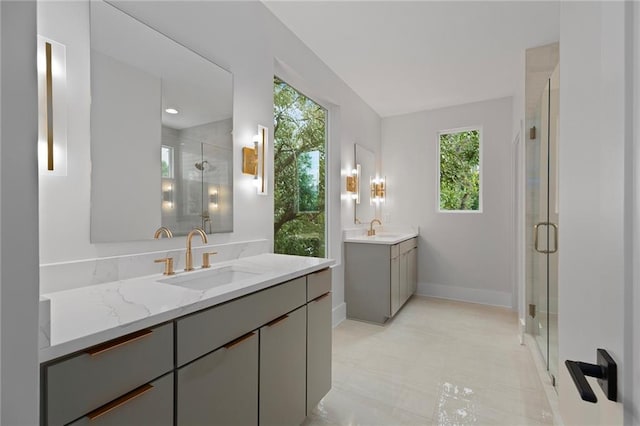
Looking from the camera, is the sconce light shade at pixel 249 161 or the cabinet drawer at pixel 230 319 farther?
the sconce light shade at pixel 249 161

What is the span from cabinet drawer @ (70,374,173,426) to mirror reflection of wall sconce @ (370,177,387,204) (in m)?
3.79

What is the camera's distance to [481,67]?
10.5 ft

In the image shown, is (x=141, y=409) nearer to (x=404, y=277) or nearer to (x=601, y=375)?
(x=601, y=375)

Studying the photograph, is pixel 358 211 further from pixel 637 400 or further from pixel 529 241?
pixel 637 400

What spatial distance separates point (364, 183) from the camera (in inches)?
165

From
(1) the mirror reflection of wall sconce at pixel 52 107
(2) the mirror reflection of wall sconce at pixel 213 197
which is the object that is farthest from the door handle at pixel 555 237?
(1) the mirror reflection of wall sconce at pixel 52 107

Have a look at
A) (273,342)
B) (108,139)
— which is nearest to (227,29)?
(108,139)

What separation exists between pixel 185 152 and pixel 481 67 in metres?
3.07

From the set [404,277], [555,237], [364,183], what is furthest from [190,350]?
[364,183]

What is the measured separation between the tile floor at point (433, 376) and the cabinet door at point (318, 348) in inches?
7.7

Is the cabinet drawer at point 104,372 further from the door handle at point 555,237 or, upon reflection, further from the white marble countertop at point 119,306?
the door handle at point 555,237

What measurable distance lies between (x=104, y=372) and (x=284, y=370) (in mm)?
893

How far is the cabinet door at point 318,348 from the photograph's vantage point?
5.78ft

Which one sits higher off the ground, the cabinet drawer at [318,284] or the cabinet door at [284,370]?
the cabinet drawer at [318,284]
